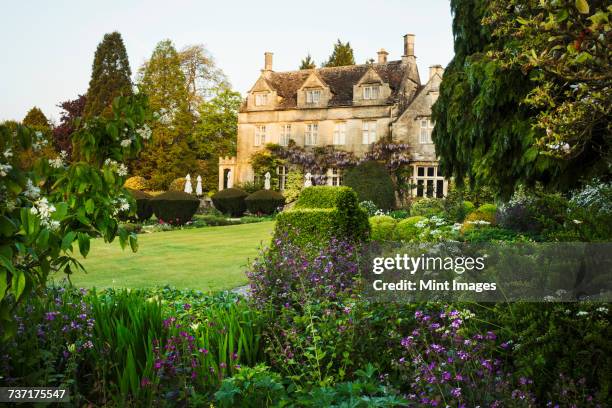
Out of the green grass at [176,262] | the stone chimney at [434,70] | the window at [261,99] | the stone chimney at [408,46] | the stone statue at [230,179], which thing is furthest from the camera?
the window at [261,99]

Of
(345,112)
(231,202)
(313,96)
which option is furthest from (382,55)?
(231,202)

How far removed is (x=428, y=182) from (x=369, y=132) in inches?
158

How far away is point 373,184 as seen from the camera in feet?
79.3

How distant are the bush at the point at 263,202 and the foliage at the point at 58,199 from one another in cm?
2069

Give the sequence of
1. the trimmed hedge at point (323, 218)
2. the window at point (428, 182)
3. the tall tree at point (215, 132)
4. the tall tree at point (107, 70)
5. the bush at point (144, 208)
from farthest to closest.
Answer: the tall tree at point (107, 70), the tall tree at point (215, 132), the window at point (428, 182), the bush at point (144, 208), the trimmed hedge at point (323, 218)

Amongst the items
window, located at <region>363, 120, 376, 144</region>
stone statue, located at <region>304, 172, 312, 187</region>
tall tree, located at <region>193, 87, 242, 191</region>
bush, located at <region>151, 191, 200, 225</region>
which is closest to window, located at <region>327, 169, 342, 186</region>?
stone statue, located at <region>304, 172, 312, 187</region>

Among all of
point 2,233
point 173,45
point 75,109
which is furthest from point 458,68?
point 75,109

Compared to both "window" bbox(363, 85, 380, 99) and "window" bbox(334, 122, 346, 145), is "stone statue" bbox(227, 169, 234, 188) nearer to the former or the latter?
"window" bbox(334, 122, 346, 145)

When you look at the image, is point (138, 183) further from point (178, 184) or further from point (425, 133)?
point (425, 133)

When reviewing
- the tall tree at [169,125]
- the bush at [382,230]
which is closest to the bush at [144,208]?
the bush at [382,230]

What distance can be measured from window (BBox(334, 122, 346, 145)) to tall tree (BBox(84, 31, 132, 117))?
16013 millimetres

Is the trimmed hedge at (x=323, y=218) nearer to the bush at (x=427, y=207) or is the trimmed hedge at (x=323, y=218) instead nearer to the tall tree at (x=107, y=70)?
the bush at (x=427, y=207)

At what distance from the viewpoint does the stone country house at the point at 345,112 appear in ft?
90.5

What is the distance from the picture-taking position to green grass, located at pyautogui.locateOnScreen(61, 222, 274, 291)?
29.2 ft
